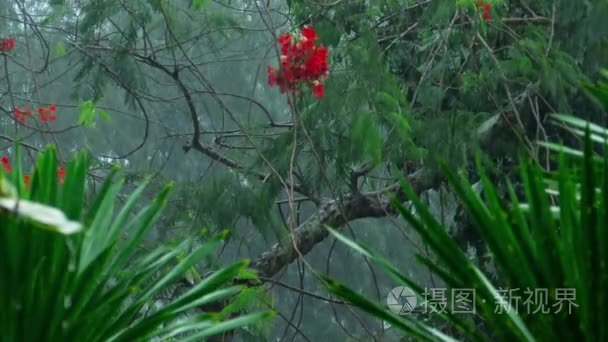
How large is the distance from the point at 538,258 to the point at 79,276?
1.87 ft

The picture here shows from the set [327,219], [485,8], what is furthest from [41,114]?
[485,8]

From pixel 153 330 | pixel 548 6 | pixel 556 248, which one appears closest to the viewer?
pixel 556 248

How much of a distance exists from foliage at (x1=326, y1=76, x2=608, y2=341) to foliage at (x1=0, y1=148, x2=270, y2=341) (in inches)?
9.7

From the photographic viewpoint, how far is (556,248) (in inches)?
47.1

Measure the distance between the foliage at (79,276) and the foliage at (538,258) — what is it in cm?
25

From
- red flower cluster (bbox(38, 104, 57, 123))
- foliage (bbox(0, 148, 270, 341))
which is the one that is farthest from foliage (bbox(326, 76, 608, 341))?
red flower cluster (bbox(38, 104, 57, 123))

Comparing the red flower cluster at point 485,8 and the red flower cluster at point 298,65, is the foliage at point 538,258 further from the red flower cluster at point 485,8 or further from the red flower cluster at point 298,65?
the red flower cluster at point 485,8

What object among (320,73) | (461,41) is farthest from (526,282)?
(461,41)

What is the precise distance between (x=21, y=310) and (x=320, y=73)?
1935 millimetres

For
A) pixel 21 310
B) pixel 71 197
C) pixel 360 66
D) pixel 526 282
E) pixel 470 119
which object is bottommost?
pixel 526 282

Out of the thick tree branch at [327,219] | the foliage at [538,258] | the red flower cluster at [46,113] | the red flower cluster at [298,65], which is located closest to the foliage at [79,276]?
the foliage at [538,258]

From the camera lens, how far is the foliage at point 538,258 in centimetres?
117

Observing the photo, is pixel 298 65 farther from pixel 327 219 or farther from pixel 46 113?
pixel 327 219

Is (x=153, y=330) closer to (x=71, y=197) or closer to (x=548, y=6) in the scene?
(x=71, y=197)
